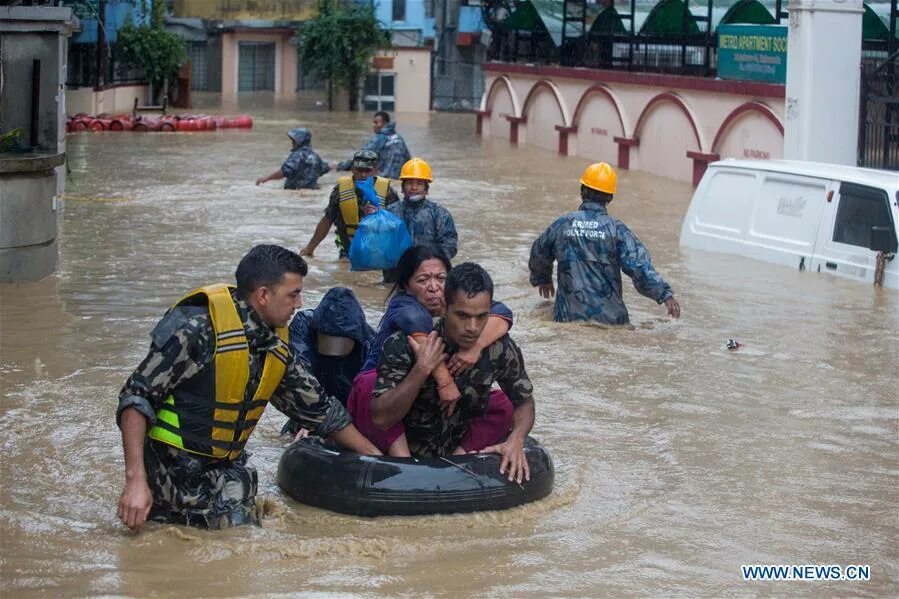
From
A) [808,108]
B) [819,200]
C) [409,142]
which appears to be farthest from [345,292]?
[409,142]

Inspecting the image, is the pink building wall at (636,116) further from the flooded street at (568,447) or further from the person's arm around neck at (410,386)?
the person's arm around neck at (410,386)

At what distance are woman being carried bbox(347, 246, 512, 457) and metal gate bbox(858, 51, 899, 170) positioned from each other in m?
14.2

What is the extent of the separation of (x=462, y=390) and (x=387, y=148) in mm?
15817

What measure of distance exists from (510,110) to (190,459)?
Result: 3234cm

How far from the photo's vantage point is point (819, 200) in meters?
14.2

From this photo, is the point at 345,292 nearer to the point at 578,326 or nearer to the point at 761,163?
the point at 578,326

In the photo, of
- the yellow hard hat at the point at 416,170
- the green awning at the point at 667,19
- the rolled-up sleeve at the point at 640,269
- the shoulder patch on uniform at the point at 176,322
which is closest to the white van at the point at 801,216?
the rolled-up sleeve at the point at 640,269

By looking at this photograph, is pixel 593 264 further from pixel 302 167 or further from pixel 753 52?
pixel 753 52

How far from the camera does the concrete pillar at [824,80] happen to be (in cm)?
2009

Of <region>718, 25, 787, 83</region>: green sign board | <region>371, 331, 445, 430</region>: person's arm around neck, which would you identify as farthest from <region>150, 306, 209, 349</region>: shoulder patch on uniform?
<region>718, 25, 787, 83</region>: green sign board

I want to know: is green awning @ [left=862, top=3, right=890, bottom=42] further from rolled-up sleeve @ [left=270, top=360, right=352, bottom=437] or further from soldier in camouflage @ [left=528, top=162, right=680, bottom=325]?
rolled-up sleeve @ [left=270, top=360, right=352, bottom=437]

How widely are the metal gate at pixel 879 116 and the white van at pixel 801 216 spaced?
207 inches

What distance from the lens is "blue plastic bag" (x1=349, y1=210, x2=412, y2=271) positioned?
10445mm

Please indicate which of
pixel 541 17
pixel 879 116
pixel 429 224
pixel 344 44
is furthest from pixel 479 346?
pixel 344 44
